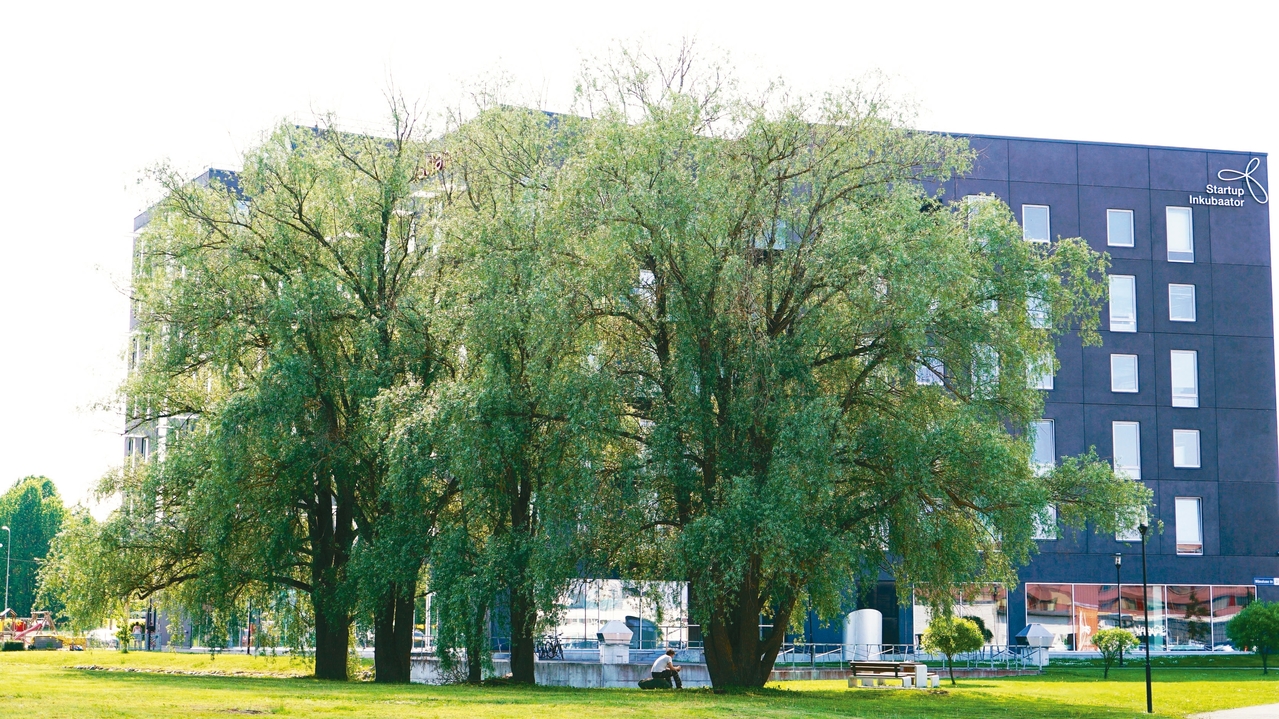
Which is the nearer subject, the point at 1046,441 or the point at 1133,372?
the point at 1046,441

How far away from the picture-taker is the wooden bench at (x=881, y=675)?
115 feet

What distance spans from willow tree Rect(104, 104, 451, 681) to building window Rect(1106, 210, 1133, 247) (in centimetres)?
3648

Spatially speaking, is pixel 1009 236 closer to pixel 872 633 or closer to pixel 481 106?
pixel 481 106

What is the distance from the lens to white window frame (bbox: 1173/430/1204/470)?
59.3 m

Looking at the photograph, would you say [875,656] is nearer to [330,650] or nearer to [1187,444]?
[1187,444]

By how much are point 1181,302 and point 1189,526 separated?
396 inches

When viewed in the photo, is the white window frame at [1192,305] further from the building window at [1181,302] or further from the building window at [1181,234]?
the building window at [1181,234]

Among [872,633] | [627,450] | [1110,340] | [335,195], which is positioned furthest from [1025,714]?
[1110,340]

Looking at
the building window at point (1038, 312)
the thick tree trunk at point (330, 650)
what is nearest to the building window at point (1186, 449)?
the building window at point (1038, 312)

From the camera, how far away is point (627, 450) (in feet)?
94.7

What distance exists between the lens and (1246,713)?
87.0ft

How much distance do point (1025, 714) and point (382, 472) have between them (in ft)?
52.2

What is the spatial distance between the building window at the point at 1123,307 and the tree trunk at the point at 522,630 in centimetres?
3679

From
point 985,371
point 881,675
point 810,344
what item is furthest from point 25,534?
point 985,371
